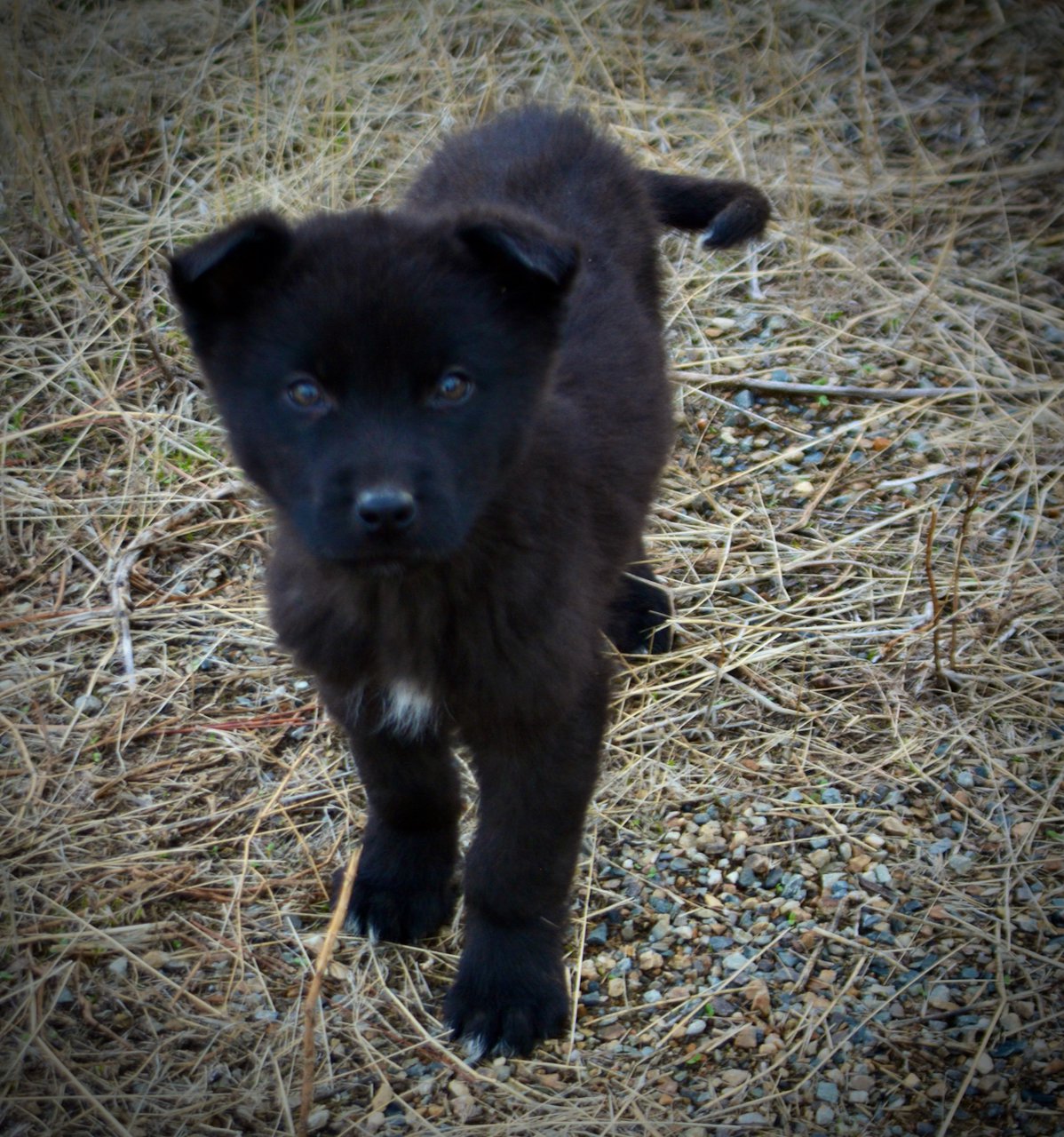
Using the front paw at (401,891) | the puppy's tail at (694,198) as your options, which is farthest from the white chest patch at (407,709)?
the puppy's tail at (694,198)

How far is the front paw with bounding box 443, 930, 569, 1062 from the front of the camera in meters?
3.09

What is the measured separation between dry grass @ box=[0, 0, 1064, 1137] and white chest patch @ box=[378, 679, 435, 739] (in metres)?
0.78

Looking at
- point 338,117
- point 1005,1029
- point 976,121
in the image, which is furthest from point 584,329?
point 976,121

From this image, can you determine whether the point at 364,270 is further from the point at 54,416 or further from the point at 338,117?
the point at 338,117

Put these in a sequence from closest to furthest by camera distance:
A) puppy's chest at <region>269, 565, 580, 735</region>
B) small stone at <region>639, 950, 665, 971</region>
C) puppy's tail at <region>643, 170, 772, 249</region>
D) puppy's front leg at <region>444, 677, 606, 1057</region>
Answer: puppy's chest at <region>269, 565, 580, 735</region>
puppy's front leg at <region>444, 677, 606, 1057</region>
small stone at <region>639, 950, 665, 971</region>
puppy's tail at <region>643, 170, 772, 249</region>

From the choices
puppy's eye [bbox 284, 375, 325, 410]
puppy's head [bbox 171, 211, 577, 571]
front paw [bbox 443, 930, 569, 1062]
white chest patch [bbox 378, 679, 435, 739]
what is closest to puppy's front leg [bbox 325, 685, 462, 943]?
white chest patch [bbox 378, 679, 435, 739]

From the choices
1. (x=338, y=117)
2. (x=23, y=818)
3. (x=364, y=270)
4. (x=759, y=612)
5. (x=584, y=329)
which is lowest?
(x=759, y=612)

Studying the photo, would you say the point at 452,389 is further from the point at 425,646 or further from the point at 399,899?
the point at 399,899

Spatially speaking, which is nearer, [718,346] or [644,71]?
[718,346]

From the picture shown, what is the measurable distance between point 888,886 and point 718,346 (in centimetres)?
285

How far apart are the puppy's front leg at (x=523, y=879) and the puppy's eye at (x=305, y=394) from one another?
0.90 meters

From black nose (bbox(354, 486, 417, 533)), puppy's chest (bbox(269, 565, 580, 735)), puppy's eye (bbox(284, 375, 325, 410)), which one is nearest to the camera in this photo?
black nose (bbox(354, 486, 417, 533))

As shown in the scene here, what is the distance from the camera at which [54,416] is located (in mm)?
5211

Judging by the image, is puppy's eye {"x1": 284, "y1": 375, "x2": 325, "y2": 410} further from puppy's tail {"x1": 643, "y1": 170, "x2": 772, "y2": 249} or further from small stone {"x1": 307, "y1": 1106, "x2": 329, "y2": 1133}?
puppy's tail {"x1": 643, "y1": 170, "x2": 772, "y2": 249}
